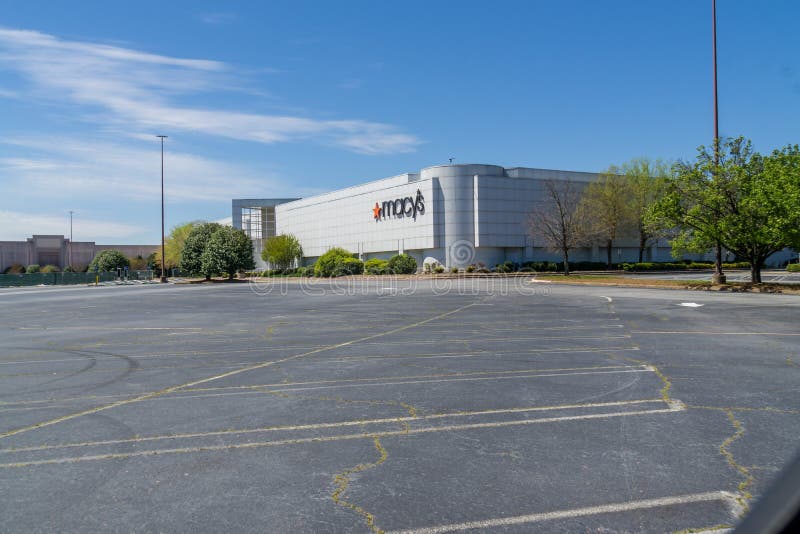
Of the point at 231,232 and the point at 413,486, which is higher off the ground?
the point at 231,232

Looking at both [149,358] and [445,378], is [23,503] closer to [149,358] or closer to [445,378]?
[445,378]

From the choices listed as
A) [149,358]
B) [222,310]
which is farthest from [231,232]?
[149,358]

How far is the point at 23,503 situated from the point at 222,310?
1988 cm

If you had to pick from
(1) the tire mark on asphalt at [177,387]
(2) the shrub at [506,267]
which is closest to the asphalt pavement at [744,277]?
(2) the shrub at [506,267]

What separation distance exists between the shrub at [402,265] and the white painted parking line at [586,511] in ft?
195

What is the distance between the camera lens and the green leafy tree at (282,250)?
87438 millimetres

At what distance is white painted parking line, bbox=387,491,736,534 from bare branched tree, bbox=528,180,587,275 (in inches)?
1964

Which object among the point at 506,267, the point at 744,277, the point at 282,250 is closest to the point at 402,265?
the point at 506,267

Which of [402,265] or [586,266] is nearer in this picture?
[402,265]

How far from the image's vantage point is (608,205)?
67.6 metres

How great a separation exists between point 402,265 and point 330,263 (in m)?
11.4

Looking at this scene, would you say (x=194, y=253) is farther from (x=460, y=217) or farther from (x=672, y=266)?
(x=672, y=266)

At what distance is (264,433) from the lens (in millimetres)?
6441

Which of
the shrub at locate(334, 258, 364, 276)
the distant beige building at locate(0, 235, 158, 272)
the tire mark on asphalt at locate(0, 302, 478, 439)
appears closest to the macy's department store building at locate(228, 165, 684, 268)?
the shrub at locate(334, 258, 364, 276)
